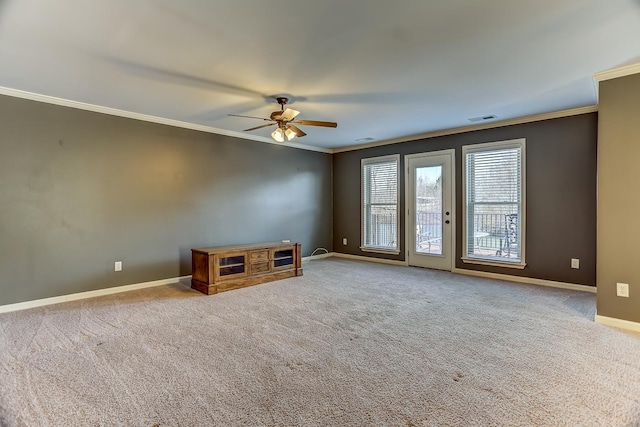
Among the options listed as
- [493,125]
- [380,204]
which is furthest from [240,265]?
[493,125]

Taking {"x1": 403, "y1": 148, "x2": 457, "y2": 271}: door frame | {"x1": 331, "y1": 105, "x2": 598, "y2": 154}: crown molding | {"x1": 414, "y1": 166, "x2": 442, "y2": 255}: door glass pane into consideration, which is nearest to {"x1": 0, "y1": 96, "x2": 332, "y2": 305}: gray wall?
{"x1": 331, "y1": 105, "x2": 598, "y2": 154}: crown molding

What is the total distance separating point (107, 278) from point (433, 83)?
15.4ft

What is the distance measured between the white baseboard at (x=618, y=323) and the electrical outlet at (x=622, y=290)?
0.24 meters

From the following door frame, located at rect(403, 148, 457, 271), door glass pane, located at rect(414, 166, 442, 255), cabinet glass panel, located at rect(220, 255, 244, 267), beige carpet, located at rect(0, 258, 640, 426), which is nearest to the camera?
beige carpet, located at rect(0, 258, 640, 426)

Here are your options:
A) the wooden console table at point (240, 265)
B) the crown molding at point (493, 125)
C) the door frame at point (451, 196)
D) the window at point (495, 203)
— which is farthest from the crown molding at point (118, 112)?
the window at point (495, 203)

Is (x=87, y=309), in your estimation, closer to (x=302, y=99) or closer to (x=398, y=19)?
(x=302, y=99)

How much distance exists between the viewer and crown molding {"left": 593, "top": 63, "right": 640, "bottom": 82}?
2.96 meters

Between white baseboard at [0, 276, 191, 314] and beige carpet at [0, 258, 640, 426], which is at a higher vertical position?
white baseboard at [0, 276, 191, 314]

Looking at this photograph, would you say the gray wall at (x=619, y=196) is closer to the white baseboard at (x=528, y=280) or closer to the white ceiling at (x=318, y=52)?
the white ceiling at (x=318, y=52)

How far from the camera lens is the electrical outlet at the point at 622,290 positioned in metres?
3.04

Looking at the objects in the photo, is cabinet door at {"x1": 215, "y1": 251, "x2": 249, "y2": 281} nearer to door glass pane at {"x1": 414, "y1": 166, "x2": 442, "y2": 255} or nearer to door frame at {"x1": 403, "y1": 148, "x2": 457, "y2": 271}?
door frame at {"x1": 403, "y1": 148, "x2": 457, "y2": 271}

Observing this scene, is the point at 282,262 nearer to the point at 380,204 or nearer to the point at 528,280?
the point at 380,204

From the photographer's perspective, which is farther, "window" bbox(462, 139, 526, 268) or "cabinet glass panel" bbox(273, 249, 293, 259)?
"cabinet glass panel" bbox(273, 249, 293, 259)

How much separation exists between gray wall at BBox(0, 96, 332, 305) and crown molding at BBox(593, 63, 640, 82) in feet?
15.7
